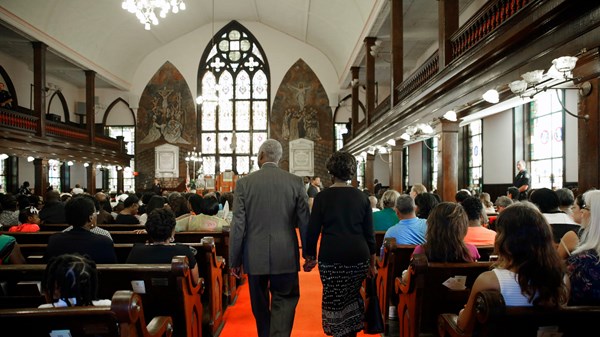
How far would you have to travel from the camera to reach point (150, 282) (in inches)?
124

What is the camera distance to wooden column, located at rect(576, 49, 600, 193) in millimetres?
4496

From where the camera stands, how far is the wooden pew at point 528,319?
192 centimetres

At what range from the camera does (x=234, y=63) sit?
2419cm

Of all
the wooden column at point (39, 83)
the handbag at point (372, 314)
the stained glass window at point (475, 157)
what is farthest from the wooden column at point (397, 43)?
the wooden column at point (39, 83)

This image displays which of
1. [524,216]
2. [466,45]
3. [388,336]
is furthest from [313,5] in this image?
[524,216]

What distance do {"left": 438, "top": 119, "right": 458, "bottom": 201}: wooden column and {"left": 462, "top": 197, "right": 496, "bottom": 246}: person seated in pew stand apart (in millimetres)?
4996

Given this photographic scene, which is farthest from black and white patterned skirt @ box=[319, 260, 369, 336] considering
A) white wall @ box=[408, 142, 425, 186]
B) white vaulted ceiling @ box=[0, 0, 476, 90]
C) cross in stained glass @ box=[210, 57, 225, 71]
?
cross in stained glass @ box=[210, 57, 225, 71]

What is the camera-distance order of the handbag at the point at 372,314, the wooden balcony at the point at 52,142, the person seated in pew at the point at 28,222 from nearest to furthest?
the handbag at the point at 372,314 < the person seated in pew at the point at 28,222 < the wooden balcony at the point at 52,142

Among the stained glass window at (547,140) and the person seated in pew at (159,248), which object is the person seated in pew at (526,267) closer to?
the person seated in pew at (159,248)

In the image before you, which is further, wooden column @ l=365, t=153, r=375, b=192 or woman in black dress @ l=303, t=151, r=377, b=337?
wooden column @ l=365, t=153, r=375, b=192

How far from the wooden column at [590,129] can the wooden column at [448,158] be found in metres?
4.25

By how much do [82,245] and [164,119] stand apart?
69.2 ft

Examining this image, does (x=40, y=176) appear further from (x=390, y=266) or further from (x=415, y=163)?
(x=390, y=266)

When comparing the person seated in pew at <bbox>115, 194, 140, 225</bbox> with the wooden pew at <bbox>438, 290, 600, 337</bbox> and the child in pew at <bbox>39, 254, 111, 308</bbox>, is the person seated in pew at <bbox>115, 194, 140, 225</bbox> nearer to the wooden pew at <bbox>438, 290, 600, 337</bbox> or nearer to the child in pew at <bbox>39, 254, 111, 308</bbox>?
the child in pew at <bbox>39, 254, 111, 308</bbox>
